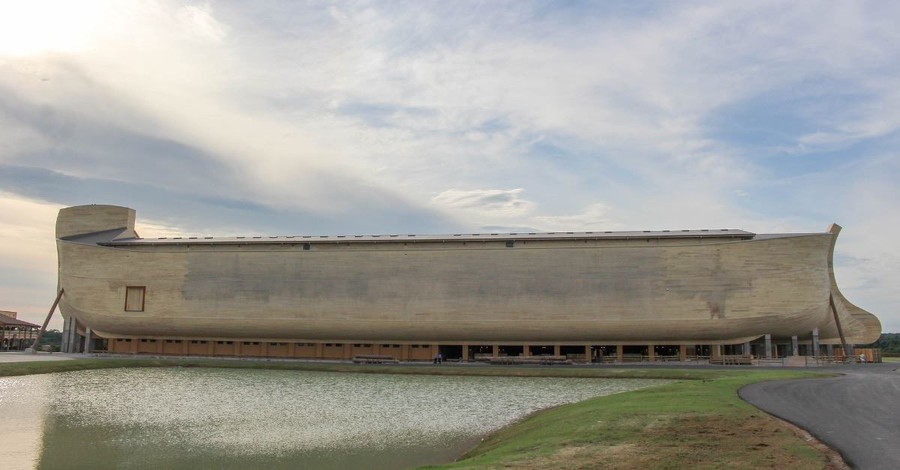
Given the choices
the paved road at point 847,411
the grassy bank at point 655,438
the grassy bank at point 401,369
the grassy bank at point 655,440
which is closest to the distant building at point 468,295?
the grassy bank at point 401,369


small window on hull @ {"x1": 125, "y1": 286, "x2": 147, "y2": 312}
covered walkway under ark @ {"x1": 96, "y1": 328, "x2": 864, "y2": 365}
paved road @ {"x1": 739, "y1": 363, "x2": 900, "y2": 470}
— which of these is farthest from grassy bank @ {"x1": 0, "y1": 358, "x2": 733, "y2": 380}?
small window on hull @ {"x1": 125, "y1": 286, "x2": 147, "y2": 312}

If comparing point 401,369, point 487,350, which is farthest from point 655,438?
point 487,350

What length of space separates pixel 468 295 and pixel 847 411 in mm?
43277

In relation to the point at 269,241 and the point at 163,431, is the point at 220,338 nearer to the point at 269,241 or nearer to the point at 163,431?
the point at 269,241

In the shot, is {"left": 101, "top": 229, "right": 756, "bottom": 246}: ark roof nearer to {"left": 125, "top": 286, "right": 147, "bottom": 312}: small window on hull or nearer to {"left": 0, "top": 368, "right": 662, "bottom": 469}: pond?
{"left": 125, "top": 286, "right": 147, "bottom": 312}: small window on hull

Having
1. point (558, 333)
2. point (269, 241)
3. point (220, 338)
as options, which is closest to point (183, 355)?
point (220, 338)

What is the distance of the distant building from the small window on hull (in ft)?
0.46

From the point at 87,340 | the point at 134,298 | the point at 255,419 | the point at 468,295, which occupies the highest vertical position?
the point at 468,295

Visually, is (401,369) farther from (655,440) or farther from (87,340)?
(87,340)

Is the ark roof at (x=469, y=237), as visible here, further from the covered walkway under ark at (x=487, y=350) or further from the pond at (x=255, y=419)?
the pond at (x=255, y=419)

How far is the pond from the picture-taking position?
15602 millimetres

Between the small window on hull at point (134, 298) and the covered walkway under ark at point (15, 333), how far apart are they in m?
19.0

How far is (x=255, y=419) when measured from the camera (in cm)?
2144

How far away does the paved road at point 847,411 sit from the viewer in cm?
1200
